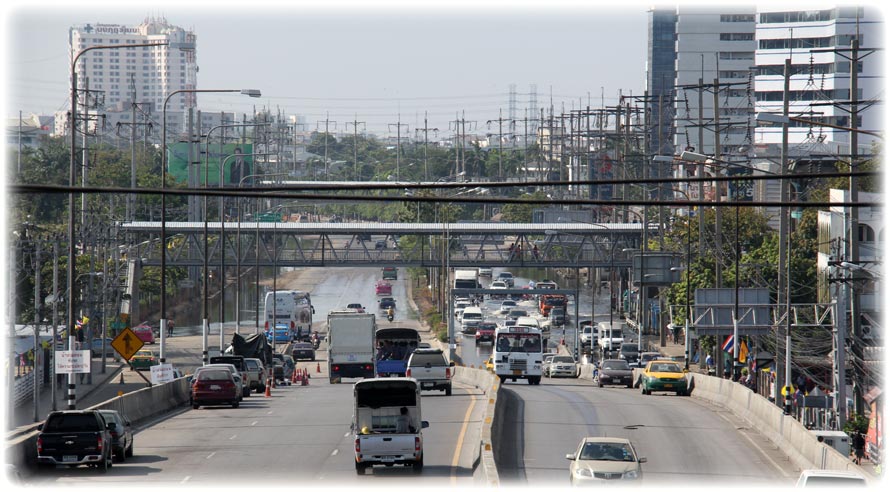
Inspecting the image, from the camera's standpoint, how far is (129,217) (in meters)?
116

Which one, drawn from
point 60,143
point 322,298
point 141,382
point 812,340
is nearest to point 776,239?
point 812,340

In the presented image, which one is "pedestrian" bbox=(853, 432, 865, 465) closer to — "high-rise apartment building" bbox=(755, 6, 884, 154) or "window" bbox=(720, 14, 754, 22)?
"high-rise apartment building" bbox=(755, 6, 884, 154)

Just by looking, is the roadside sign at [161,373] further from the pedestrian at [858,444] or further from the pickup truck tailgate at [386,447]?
Result: the pedestrian at [858,444]

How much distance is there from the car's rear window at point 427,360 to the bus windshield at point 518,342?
12466 mm

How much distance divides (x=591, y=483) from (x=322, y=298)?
124 metres

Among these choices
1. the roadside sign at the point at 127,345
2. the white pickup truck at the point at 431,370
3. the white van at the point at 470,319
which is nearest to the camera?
the roadside sign at the point at 127,345

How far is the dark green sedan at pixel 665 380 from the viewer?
188ft

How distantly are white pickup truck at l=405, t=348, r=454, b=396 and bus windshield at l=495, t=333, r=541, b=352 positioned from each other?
12.3 meters

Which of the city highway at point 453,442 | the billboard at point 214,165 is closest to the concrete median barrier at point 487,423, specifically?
the city highway at point 453,442

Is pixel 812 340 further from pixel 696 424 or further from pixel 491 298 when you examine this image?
pixel 491 298

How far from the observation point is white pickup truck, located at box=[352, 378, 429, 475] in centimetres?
2917

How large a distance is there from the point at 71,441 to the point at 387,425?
705 cm

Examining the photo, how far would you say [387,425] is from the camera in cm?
2977

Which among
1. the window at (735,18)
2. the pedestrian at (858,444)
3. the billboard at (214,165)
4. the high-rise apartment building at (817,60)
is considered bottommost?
the pedestrian at (858,444)
